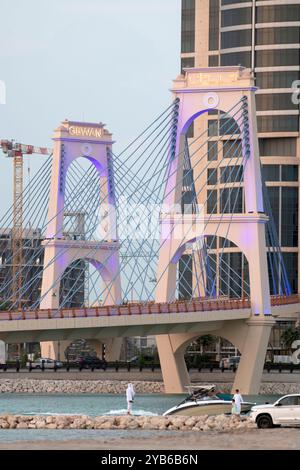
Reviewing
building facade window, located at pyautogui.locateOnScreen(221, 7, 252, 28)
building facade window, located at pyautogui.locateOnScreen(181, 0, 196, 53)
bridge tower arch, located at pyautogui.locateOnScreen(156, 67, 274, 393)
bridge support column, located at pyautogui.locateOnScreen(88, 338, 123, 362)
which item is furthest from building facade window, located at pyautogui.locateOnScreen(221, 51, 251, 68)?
bridge tower arch, located at pyautogui.locateOnScreen(156, 67, 274, 393)

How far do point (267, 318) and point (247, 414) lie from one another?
3812cm

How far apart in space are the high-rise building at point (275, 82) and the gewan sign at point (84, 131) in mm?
45081

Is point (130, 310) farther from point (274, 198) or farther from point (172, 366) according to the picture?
point (274, 198)

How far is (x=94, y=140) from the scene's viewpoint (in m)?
126

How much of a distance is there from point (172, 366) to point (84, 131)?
63.0ft

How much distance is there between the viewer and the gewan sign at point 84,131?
12650 cm

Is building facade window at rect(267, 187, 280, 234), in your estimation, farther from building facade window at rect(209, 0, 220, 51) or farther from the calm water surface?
the calm water surface

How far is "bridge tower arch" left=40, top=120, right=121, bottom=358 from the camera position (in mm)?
125188

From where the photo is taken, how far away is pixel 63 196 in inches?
4951

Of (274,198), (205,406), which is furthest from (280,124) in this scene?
(205,406)

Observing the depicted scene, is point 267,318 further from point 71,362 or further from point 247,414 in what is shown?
point 247,414

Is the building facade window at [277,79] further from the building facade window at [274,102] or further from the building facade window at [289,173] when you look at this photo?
the building facade window at [289,173]

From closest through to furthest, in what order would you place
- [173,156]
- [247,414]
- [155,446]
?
1. [155,446]
2. [247,414]
3. [173,156]

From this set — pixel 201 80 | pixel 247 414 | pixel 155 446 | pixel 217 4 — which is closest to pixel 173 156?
pixel 201 80
